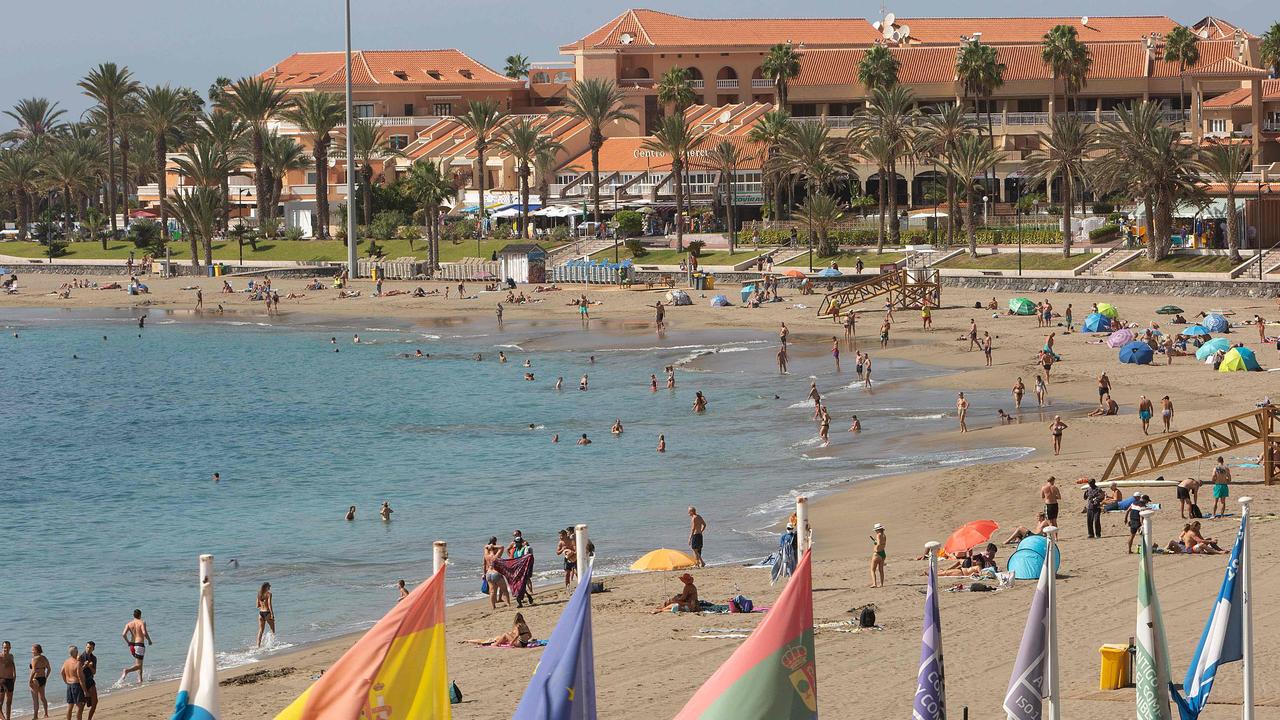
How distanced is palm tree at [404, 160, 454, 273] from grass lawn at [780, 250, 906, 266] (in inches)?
834

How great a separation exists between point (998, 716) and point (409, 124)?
112m

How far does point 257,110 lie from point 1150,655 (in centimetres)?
9885

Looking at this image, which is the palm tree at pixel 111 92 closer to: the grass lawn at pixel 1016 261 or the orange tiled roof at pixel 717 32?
Answer: the orange tiled roof at pixel 717 32

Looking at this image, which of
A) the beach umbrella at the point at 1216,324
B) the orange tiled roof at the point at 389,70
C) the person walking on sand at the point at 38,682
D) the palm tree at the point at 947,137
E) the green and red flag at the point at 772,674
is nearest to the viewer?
the green and red flag at the point at 772,674

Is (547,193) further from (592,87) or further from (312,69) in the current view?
(312,69)

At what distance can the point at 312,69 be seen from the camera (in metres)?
133

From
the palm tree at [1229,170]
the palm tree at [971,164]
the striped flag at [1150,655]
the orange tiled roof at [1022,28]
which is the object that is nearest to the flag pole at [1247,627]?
the striped flag at [1150,655]

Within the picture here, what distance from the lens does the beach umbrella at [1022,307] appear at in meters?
62.1

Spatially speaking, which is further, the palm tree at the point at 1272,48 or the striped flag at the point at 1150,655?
the palm tree at the point at 1272,48

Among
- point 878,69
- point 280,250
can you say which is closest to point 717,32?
point 878,69

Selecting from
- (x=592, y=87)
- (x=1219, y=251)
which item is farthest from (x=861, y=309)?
(x=592, y=87)

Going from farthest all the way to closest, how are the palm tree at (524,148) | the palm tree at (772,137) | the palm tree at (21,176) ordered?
1. the palm tree at (21,176)
2. the palm tree at (524,148)
3. the palm tree at (772,137)

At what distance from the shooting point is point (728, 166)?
285ft

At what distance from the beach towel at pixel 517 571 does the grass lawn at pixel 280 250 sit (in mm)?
66342
